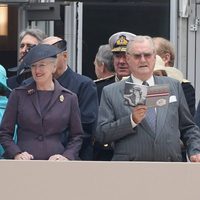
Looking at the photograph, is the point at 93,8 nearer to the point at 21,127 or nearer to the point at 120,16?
the point at 120,16

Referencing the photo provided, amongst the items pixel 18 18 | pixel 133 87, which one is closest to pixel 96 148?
pixel 133 87

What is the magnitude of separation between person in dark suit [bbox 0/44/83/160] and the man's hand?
449 millimetres

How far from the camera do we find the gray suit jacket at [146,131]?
4918mm

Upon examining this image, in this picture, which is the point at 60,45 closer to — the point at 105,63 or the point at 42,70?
the point at 42,70

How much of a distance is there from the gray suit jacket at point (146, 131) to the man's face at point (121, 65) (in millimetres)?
580

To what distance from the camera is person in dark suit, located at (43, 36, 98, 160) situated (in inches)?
214

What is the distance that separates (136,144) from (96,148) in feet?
1.75

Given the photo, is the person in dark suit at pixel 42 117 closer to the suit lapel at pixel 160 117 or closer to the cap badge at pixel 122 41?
the suit lapel at pixel 160 117

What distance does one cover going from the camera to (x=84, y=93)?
18.1ft

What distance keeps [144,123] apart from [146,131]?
51 mm

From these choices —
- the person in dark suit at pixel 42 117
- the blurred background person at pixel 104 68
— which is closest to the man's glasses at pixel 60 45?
the person in dark suit at pixel 42 117

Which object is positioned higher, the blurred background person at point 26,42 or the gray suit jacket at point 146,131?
the blurred background person at point 26,42

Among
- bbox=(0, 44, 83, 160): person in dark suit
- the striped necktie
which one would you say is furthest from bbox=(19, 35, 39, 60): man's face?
the striped necktie

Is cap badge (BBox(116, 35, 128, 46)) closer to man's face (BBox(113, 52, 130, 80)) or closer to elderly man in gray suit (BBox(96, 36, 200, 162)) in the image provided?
man's face (BBox(113, 52, 130, 80))
